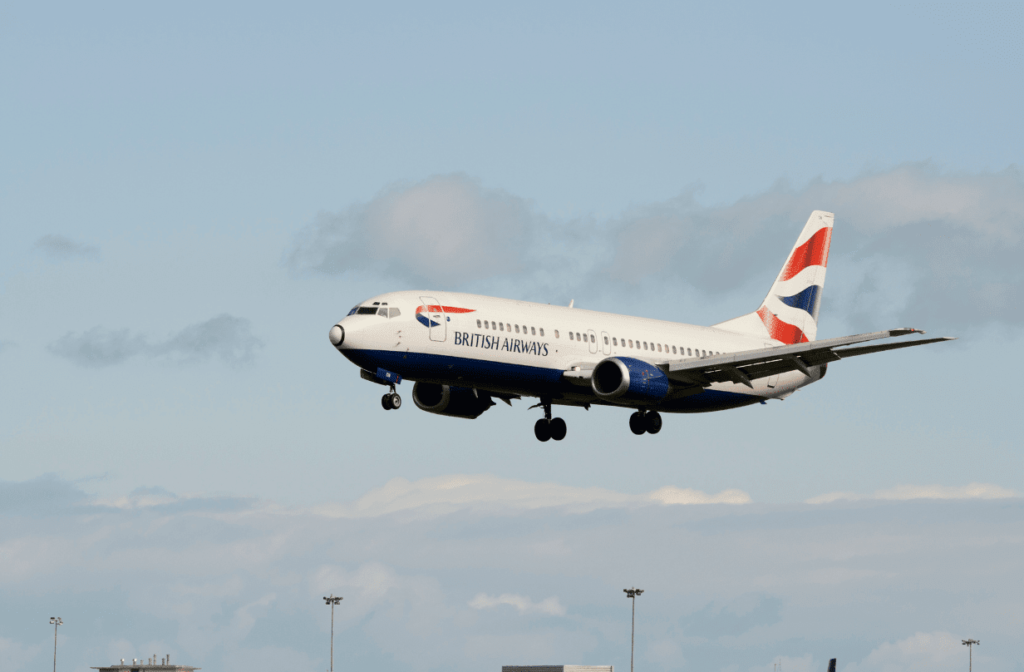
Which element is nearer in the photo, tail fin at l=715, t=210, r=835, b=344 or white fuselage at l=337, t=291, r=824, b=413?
white fuselage at l=337, t=291, r=824, b=413

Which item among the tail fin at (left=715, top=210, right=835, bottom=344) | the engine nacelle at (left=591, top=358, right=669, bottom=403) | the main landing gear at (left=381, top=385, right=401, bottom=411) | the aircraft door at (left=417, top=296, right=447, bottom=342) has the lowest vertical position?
the main landing gear at (left=381, top=385, right=401, bottom=411)

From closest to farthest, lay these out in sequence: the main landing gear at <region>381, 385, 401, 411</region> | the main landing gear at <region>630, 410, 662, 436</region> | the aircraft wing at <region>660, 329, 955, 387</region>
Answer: the main landing gear at <region>381, 385, 401, 411</region>, the aircraft wing at <region>660, 329, 955, 387</region>, the main landing gear at <region>630, 410, 662, 436</region>

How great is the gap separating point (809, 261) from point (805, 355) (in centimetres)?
1889

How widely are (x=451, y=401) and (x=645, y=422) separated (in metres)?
9.15

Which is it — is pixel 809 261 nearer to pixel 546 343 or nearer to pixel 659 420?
pixel 659 420

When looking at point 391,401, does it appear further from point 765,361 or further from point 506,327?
point 765,361

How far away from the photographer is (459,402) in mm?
67062

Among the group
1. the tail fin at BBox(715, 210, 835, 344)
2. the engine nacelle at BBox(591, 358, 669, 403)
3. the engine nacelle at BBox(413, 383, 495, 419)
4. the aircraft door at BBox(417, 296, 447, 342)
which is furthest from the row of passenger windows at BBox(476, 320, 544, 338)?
the tail fin at BBox(715, 210, 835, 344)

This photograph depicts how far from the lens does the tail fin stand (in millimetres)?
76375

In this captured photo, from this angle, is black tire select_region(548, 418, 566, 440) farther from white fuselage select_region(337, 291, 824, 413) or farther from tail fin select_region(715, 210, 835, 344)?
tail fin select_region(715, 210, 835, 344)

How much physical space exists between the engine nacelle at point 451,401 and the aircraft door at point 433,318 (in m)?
9.33

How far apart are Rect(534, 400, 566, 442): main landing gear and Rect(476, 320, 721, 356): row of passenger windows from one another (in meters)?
6.01

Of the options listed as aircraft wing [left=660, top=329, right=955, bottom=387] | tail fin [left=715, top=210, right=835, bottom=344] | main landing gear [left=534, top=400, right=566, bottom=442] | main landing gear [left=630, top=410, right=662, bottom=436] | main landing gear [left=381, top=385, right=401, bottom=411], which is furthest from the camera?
tail fin [left=715, top=210, right=835, bottom=344]

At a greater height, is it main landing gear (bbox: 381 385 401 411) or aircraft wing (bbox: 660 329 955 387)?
aircraft wing (bbox: 660 329 955 387)
